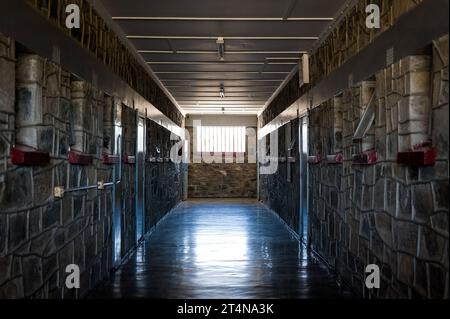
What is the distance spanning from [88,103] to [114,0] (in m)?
1.20

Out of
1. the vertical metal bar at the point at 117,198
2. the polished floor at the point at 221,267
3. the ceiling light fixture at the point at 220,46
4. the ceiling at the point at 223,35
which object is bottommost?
the polished floor at the point at 221,267

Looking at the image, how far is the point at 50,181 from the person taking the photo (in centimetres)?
382

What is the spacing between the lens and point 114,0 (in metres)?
5.33

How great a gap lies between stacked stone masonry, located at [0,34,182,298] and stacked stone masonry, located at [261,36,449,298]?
242 centimetres

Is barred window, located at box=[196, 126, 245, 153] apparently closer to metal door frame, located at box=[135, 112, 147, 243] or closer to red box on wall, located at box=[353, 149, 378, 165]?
metal door frame, located at box=[135, 112, 147, 243]

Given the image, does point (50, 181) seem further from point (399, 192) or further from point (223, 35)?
point (223, 35)

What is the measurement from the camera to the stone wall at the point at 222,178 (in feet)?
57.8

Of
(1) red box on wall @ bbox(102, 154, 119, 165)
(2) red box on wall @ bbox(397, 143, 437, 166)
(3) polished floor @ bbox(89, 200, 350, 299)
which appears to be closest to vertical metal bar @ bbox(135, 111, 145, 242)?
(3) polished floor @ bbox(89, 200, 350, 299)

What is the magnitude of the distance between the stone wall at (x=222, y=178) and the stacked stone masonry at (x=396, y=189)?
456 inches

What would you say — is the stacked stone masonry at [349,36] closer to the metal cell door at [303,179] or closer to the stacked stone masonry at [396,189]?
the stacked stone masonry at [396,189]

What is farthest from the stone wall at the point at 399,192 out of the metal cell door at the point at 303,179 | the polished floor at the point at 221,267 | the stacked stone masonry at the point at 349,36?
the metal cell door at the point at 303,179
